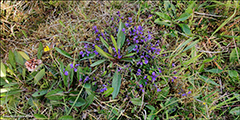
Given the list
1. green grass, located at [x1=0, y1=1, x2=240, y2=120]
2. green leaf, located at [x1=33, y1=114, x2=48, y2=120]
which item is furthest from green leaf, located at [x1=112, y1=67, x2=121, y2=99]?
green leaf, located at [x1=33, y1=114, x2=48, y2=120]

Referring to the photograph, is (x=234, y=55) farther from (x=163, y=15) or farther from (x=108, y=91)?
(x=108, y=91)

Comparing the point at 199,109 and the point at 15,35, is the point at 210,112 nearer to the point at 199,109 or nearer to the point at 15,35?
the point at 199,109

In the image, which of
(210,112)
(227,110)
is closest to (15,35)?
(210,112)

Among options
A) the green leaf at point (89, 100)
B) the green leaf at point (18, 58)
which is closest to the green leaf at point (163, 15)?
the green leaf at point (89, 100)

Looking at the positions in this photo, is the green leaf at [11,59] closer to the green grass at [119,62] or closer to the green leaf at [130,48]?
the green grass at [119,62]

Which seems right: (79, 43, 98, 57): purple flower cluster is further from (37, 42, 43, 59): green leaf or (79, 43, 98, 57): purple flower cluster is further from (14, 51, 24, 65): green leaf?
(14, 51, 24, 65): green leaf
